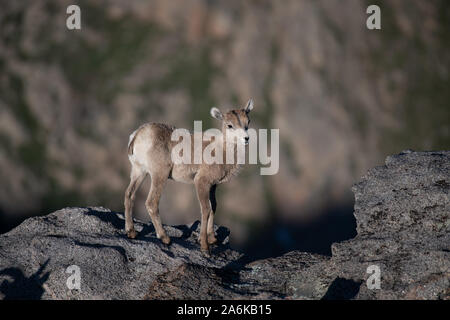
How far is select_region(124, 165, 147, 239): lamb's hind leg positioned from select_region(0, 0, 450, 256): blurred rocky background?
38.5 meters

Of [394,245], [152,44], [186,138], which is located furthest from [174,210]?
[394,245]

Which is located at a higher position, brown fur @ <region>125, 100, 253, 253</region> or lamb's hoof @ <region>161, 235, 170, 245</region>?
brown fur @ <region>125, 100, 253, 253</region>

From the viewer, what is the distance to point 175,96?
6406 cm

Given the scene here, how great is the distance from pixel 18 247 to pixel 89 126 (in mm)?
50851

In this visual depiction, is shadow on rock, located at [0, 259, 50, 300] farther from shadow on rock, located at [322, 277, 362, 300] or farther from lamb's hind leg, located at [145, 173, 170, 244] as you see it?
shadow on rock, located at [322, 277, 362, 300]

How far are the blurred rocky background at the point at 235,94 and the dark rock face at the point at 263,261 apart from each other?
4013 centimetres

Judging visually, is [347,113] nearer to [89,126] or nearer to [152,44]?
[152,44]

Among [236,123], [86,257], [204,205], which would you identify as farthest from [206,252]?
[236,123]

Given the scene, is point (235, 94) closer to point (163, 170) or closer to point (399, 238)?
point (163, 170)

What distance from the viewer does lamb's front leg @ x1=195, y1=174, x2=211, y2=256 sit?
16.3m

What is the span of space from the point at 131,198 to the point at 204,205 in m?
2.42

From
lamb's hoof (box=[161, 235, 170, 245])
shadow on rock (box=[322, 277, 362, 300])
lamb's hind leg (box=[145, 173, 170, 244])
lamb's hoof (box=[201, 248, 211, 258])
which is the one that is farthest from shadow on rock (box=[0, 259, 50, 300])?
shadow on rock (box=[322, 277, 362, 300])

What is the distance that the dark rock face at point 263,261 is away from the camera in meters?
13.3

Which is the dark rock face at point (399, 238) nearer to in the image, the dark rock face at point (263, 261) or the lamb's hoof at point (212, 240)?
the dark rock face at point (263, 261)
